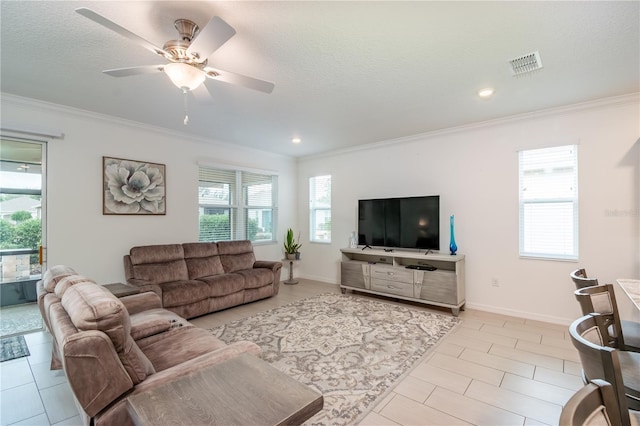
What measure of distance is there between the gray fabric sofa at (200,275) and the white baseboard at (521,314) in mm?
3039

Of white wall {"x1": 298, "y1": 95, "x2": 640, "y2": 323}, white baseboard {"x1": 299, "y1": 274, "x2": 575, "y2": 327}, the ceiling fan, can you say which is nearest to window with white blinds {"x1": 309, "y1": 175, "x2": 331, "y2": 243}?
white wall {"x1": 298, "y1": 95, "x2": 640, "y2": 323}

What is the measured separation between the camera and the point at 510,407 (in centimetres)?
205

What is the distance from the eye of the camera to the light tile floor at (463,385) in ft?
6.47

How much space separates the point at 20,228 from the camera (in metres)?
3.36

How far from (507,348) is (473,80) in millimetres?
2660

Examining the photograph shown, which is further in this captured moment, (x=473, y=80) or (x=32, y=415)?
(x=473, y=80)

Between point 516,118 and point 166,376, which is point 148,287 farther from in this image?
point 516,118

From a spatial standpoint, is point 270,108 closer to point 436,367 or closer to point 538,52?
point 538,52

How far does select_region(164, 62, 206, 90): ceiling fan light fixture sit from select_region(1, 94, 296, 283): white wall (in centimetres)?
255

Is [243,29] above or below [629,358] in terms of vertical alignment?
above

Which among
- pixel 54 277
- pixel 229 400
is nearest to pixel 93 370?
pixel 229 400

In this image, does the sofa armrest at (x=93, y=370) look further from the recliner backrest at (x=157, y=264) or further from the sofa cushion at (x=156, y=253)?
the sofa cushion at (x=156, y=253)

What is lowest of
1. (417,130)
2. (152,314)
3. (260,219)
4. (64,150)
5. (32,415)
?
(32,415)

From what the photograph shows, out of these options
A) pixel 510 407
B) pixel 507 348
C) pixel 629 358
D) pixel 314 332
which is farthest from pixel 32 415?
pixel 507 348
